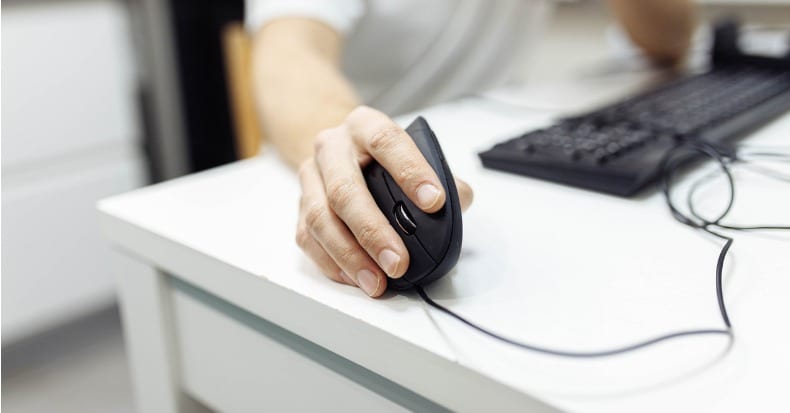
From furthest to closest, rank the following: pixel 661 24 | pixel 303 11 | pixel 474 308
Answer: pixel 661 24 → pixel 303 11 → pixel 474 308

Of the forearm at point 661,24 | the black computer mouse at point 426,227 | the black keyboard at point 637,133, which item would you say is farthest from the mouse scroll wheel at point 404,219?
the forearm at point 661,24

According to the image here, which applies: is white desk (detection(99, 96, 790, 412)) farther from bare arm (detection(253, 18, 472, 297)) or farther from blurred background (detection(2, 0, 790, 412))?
blurred background (detection(2, 0, 790, 412))

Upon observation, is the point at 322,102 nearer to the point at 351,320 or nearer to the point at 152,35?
the point at 351,320

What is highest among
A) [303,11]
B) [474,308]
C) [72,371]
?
[303,11]

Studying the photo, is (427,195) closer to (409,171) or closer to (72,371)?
(409,171)

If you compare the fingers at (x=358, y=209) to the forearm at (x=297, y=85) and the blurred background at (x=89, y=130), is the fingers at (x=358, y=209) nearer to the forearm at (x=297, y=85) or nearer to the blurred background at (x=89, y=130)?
the forearm at (x=297, y=85)

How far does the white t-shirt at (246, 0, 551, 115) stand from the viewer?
884mm

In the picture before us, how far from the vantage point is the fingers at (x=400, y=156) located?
0.32 m

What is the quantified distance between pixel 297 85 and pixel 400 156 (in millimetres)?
319

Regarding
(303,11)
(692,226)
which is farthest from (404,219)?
(303,11)

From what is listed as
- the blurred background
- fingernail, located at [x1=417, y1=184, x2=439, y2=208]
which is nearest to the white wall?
the blurred background

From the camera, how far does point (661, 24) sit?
903 mm

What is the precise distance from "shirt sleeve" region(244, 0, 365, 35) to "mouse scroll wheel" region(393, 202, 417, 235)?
1.51 feet

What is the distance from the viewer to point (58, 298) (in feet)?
4.23
